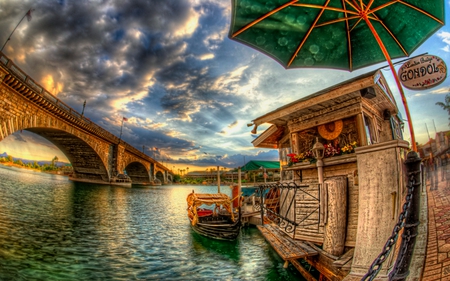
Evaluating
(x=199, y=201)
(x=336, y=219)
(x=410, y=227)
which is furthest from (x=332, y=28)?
(x=199, y=201)

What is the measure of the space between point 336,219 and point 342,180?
1.59 metres

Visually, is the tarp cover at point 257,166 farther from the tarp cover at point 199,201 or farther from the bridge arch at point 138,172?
the bridge arch at point 138,172

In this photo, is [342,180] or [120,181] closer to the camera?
[342,180]

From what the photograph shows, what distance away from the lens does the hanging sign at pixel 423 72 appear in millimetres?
6249

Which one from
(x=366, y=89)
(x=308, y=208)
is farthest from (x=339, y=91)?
(x=308, y=208)

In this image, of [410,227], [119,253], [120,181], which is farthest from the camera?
[120,181]

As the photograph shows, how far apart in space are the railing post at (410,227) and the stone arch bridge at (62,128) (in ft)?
92.6

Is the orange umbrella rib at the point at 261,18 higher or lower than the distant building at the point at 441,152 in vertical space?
higher

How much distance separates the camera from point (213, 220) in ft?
54.7

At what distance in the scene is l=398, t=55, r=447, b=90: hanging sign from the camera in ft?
20.5

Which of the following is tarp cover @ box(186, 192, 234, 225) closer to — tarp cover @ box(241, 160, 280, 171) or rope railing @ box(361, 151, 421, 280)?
tarp cover @ box(241, 160, 280, 171)

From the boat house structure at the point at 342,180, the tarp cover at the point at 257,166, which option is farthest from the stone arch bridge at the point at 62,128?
the tarp cover at the point at 257,166

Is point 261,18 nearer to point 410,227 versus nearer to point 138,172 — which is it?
point 410,227

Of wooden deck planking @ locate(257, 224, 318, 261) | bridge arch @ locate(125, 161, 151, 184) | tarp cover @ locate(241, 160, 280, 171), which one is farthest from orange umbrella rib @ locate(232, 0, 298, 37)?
bridge arch @ locate(125, 161, 151, 184)
